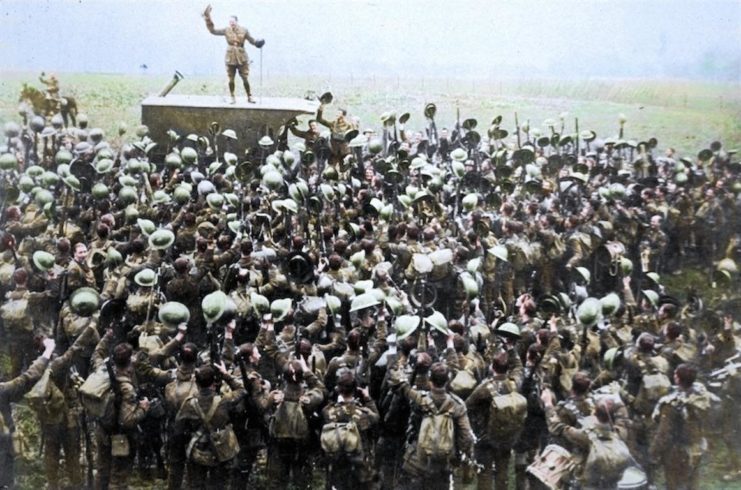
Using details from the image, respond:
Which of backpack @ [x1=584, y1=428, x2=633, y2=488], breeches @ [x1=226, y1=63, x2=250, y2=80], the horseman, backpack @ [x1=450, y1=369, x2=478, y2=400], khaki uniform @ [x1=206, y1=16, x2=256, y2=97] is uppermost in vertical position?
khaki uniform @ [x1=206, y1=16, x2=256, y2=97]

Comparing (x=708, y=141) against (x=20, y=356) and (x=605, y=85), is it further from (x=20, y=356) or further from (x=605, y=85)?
(x=20, y=356)

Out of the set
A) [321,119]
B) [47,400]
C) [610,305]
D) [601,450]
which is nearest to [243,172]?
[321,119]

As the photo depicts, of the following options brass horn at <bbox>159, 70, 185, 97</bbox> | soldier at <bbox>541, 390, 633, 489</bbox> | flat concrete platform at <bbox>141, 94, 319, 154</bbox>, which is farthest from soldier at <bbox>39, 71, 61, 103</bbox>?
soldier at <bbox>541, 390, 633, 489</bbox>

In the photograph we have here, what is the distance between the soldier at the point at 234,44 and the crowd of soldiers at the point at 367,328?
2036 mm

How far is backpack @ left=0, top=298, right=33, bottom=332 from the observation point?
8.28m

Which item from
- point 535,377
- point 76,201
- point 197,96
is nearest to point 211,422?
point 535,377

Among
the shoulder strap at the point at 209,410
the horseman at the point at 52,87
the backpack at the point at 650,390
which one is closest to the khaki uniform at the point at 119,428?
the shoulder strap at the point at 209,410

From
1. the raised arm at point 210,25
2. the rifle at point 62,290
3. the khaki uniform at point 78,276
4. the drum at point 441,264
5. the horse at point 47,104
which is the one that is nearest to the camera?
the rifle at point 62,290

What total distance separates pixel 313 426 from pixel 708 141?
822cm

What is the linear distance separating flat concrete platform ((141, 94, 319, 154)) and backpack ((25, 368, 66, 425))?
367 inches

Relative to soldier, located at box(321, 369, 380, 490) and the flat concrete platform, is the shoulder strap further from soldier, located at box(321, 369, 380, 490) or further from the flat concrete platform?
the flat concrete platform

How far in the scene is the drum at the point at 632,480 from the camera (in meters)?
6.21

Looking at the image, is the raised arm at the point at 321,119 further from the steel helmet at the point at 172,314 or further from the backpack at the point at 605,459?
the backpack at the point at 605,459

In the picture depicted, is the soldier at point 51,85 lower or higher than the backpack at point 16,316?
higher
